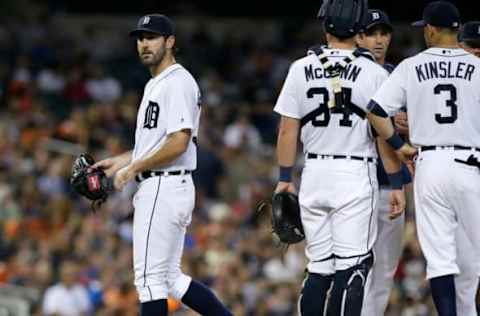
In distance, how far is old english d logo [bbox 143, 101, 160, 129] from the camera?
25.6 feet

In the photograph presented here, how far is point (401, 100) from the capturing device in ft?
24.3

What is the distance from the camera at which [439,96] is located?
7348mm

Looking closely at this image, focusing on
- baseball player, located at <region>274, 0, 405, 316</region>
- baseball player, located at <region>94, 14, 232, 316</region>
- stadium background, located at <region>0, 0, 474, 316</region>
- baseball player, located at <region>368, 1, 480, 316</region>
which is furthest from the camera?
stadium background, located at <region>0, 0, 474, 316</region>

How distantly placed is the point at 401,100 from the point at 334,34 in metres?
0.55

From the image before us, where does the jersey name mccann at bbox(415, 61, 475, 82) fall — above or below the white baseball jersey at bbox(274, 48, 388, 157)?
above

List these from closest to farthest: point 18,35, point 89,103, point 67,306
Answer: point 67,306, point 89,103, point 18,35

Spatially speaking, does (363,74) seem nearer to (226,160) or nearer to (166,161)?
(166,161)

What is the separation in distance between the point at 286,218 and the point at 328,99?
0.83 metres

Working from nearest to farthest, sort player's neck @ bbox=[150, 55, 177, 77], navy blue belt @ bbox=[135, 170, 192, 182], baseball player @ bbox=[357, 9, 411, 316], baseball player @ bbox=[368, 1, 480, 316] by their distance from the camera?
baseball player @ bbox=[368, 1, 480, 316] → navy blue belt @ bbox=[135, 170, 192, 182] → player's neck @ bbox=[150, 55, 177, 77] → baseball player @ bbox=[357, 9, 411, 316]

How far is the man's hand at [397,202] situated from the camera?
7.54 m

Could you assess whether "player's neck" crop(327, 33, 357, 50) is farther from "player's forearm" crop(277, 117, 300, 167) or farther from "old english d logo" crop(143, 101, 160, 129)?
"old english d logo" crop(143, 101, 160, 129)

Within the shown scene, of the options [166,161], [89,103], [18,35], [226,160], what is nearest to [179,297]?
[166,161]

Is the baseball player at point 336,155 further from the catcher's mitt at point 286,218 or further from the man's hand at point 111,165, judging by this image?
the man's hand at point 111,165

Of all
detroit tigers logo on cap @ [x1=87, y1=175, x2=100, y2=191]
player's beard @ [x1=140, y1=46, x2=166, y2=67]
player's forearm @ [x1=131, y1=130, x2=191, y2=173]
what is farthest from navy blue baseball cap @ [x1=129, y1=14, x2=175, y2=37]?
detroit tigers logo on cap @ [x1=87, y1=175, x2=100, y2=191]
